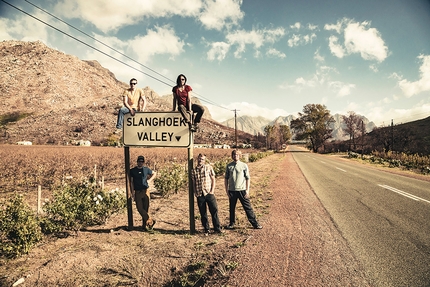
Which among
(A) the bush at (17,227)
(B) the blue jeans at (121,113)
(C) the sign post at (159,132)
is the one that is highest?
(B) the blue jeans at (121,113)

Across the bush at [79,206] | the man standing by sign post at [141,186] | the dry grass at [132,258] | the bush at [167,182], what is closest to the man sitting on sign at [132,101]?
the man standing by sign post at [141,186]

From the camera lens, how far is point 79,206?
19.0 ft

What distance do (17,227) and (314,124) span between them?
68.6 metres

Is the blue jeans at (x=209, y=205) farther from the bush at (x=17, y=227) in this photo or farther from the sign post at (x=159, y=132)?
the bush at (x=17, y=227)

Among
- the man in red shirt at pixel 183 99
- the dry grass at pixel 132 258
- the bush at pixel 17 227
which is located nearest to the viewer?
the dry grass at pixel 132 258

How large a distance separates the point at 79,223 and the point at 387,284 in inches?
265

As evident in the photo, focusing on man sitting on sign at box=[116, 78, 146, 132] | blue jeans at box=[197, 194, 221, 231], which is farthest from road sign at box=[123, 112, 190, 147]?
blue jeans at box=[197, 194, 221, 231]

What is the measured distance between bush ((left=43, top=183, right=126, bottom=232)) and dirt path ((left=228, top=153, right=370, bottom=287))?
410 cm

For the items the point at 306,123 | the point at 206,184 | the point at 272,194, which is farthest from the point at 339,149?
the point at 206,184

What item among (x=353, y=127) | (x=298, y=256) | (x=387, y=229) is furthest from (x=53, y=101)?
(x=387, y=229)

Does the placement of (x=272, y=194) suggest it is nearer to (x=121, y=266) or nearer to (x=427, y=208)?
(x=427, y=208)

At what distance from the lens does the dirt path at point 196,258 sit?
355cm

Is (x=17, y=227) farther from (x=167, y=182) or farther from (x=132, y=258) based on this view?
(x=167, y=182)

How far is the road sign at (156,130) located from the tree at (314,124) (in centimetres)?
6372
